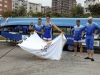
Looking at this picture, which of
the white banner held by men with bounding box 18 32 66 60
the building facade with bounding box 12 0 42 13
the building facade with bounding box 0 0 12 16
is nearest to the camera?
the white banner held by men with bounding box 18 32 66 60

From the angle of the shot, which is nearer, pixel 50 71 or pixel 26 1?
pixel 50 71

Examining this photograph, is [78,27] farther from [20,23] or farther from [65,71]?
[20,23]

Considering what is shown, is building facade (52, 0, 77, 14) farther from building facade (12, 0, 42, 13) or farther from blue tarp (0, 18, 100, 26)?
blue tarp (0, 18, 100, 26)

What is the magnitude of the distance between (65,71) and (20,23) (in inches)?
379

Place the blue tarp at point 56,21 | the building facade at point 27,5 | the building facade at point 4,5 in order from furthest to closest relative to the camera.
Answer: the building facade at point 27,5, the building facade at point 4,5, the blue tarp at point 56,21

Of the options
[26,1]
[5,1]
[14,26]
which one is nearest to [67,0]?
[26,1]

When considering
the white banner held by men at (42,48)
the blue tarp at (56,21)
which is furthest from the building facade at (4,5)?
the white banner held by men at (42,48)

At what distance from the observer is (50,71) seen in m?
7.96

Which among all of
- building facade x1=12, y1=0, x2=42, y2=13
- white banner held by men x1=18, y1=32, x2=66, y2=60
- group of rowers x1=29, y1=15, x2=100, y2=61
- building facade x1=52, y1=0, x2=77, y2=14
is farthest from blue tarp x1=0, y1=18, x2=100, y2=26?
building facade x1=52, y1=0, x2=77, y2=14

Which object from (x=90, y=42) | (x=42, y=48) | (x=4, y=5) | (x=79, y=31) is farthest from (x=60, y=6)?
(x=42, y=48)

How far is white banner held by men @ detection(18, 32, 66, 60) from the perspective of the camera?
10.4 meters

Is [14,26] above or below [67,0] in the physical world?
below

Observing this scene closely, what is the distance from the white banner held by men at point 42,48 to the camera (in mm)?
10367

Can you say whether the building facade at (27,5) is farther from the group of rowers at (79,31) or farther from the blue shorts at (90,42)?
the blue shorts at (90,42)
